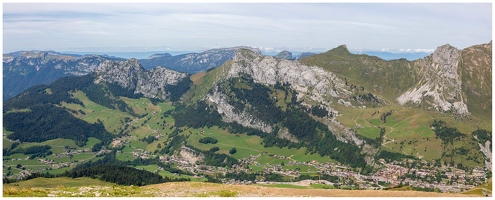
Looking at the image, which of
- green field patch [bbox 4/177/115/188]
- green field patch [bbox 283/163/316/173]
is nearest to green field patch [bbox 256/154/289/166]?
green field patch [bbox 283/163/316/173]

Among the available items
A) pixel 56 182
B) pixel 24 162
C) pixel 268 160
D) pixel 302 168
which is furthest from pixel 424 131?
pixel 24 162

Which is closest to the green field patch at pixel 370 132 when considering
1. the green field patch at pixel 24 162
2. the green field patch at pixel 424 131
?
the green field patch at pixel 424 131

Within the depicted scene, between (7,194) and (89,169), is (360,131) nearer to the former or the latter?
(89,169)

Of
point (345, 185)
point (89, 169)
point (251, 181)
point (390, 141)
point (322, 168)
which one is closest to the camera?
point (89, 169)

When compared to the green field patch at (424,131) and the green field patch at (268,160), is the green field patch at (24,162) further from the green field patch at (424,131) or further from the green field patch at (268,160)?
the green field patch at (424,131)

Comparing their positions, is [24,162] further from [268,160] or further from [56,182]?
[56,182]

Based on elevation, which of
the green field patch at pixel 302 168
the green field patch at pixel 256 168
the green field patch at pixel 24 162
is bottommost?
the green field patch at pixel 24 162

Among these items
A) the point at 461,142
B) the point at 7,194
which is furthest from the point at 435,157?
the point at 7,194

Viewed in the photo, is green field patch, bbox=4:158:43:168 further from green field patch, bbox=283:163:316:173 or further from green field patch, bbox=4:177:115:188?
green field patch, bbox=283:163:316:173

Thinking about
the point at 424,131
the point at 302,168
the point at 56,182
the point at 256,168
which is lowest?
the point at 256,168

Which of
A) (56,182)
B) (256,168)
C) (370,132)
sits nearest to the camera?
(56,182)

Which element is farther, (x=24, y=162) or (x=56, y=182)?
(x=24, y=162)
